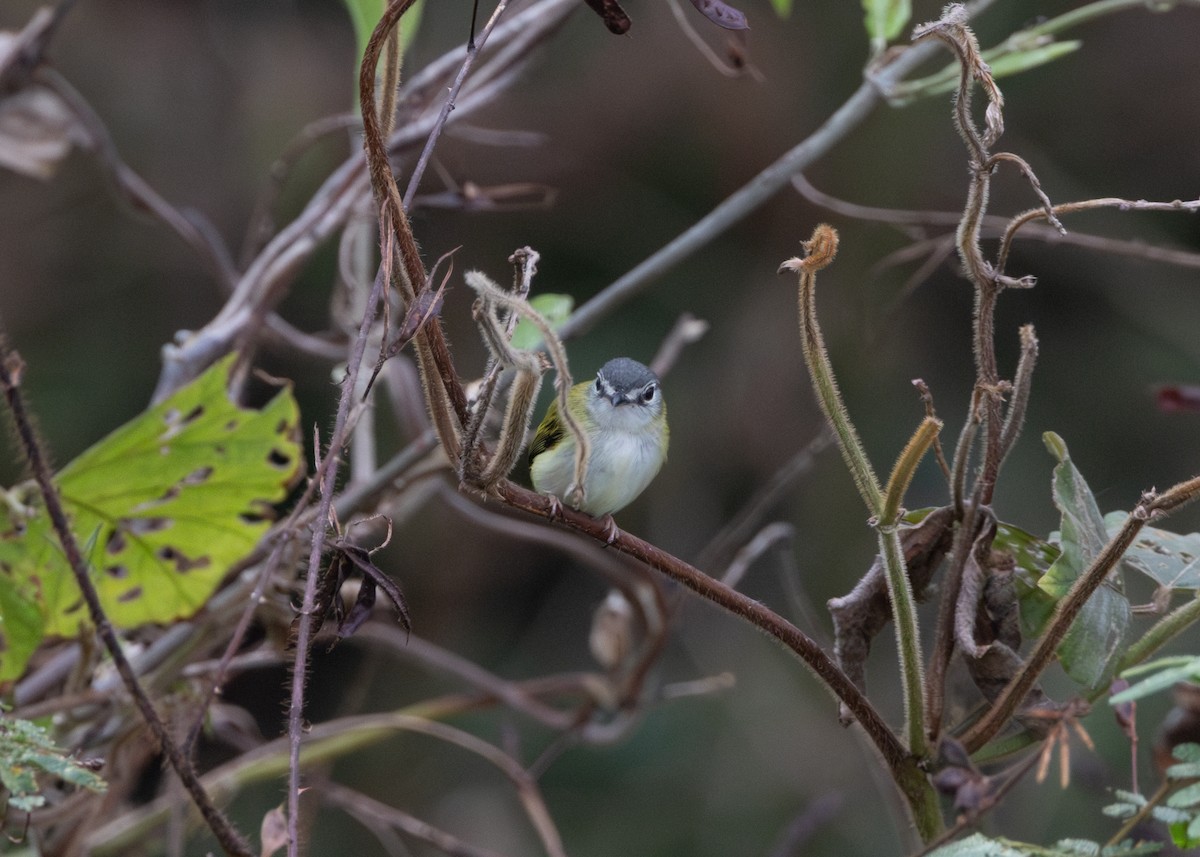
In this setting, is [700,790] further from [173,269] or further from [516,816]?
[173,269]

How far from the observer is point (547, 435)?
2.56 m

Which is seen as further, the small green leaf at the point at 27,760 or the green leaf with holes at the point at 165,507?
the green leaf with holes at the point at 165,507

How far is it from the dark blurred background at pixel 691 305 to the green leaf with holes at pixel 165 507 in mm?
2343

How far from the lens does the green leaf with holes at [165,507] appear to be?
1836mm

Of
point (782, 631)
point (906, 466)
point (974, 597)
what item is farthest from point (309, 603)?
point (974, 597)

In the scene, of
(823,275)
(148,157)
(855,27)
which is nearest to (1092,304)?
(823,275)

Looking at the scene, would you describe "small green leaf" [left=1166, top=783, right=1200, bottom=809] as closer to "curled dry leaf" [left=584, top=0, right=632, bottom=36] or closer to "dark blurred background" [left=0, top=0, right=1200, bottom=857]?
"curled dry leaf" [left=584, top=0, right=632, bottom=36]

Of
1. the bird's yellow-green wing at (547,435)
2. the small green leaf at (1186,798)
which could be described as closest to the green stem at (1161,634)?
the small green leaf at (1186,798)

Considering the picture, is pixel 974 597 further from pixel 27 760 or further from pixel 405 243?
pixel 27 760

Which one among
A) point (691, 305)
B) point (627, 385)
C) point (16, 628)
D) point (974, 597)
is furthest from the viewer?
point (691, 305)

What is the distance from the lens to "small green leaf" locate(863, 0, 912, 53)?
1.96 meters

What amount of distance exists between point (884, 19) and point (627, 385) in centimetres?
89

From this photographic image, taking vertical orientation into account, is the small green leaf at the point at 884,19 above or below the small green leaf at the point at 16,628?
below

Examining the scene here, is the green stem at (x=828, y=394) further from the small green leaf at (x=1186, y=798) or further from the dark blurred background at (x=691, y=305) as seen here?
the dark blurred background at (x=691, y=305)
